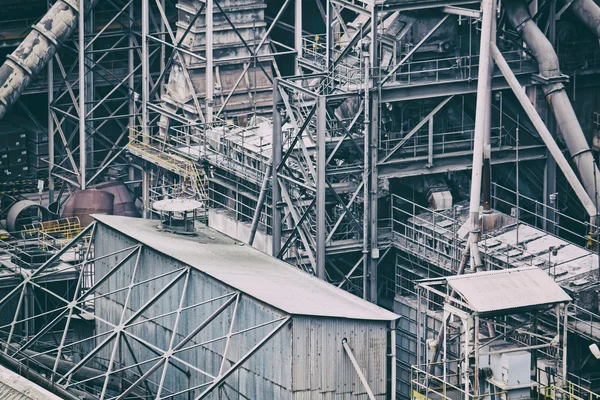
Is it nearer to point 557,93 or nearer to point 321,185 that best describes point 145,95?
point 321,185

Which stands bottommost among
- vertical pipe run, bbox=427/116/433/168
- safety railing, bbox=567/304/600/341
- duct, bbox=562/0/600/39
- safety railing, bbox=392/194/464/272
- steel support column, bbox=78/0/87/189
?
safety railing, bbox=567/304/600/341

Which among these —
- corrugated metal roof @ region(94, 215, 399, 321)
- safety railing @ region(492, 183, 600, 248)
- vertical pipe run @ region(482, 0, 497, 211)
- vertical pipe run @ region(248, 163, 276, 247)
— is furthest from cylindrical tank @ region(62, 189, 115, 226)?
vertical pipe run @ region(482, 0, 497, 211)

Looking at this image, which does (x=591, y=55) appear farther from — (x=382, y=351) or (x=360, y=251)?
(x=382, y=351)

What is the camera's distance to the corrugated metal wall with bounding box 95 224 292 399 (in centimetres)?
6194

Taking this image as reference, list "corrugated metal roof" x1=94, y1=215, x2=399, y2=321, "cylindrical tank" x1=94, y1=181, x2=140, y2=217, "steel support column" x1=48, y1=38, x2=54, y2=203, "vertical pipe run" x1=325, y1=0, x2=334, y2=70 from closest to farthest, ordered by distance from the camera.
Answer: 1. "corrugated metal roof" x1=94, y1=215, x2=399, y2=321
2. "vertical pipe run" x1=325, y1=0, x2=334, y2=70
3. "cylindrical tank" x1=94, y1=181, x2=140, y2=217
4. "steel support column" x1=48, y1=38, x2=54, y2=203

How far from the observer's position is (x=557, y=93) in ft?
239

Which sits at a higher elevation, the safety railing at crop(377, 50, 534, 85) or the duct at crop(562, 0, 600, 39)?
the duct at crop(562, 0, 600, 39)

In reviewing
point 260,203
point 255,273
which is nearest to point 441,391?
point 255,273

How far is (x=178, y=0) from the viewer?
286 feet

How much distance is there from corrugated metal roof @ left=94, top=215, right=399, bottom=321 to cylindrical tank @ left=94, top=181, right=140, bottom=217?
1366cm

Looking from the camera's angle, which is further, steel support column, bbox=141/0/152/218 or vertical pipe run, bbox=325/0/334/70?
steel support column, bbox=141/0/152/218

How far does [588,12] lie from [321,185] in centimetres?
1187

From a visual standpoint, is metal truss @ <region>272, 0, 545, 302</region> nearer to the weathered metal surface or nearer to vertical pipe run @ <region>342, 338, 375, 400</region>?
the weathered metal surface

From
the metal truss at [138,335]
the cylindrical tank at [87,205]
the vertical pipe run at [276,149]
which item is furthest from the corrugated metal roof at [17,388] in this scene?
the cylindrical tank at [87,205]
